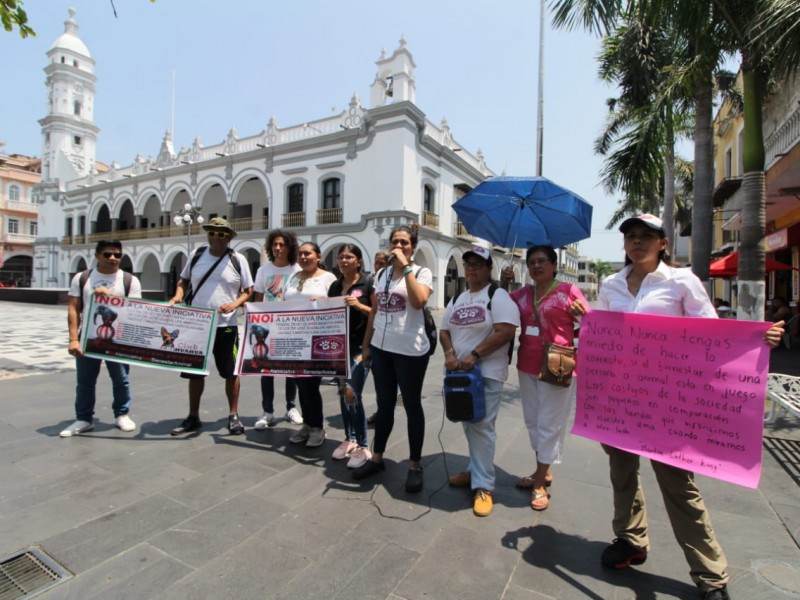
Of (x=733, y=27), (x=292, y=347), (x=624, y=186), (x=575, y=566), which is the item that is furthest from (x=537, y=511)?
(x=624, y=186)

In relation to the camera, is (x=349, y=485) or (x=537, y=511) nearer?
(x=537, y=511)

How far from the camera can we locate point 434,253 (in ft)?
70.6

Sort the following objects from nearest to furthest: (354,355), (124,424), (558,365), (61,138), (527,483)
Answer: (558,365) → (527,483) → (354,355) → (124,424) → (61,138)

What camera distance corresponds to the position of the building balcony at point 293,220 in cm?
2169

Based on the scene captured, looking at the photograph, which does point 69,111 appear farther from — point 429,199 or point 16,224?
point 429,199

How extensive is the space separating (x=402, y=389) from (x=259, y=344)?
157 cm

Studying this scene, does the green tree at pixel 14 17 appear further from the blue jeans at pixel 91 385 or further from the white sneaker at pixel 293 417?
the white sneaker at pixel 293 417

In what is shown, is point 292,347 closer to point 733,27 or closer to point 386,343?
point 386,343

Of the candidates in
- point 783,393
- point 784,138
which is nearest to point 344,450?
point 783,393

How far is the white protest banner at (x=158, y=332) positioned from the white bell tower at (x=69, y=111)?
37.3m

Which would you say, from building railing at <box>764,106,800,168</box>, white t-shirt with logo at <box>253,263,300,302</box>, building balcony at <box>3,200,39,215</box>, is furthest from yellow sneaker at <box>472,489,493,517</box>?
building balcony at <box>3,200,39,215</box>

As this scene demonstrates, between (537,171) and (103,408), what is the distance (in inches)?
499

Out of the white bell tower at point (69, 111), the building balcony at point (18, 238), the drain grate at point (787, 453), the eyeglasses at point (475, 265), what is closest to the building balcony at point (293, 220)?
the eyeglasses at point (475, 265)

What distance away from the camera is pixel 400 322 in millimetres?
2955
